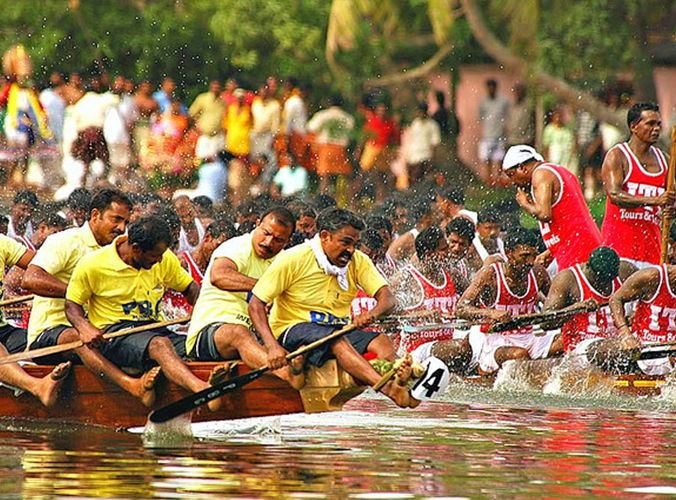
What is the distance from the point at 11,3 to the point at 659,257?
16845 mm

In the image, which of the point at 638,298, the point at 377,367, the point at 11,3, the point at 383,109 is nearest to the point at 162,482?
the point at 377,367

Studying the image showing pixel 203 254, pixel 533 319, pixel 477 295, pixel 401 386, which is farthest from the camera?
pixel 203 254

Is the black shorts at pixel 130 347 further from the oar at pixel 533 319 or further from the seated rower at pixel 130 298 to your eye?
the oar at pixel 533 319

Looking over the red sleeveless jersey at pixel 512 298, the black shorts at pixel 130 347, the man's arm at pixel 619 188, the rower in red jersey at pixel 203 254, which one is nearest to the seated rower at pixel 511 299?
the red sleeveless jersey at pixel 512 298

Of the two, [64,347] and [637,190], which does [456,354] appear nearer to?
[637,190]

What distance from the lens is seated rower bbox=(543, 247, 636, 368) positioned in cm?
1307

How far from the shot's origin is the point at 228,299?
11.2 m

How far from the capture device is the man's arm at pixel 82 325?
11117mm

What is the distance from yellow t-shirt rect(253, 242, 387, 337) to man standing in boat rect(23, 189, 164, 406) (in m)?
0.93

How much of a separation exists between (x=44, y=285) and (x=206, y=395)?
52.0 inches

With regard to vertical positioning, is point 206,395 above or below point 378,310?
below

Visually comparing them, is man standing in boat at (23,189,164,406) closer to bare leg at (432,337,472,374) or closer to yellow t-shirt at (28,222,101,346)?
yellow t-shirt at (28,222,101,346)

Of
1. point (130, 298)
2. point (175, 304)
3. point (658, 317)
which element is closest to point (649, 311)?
point (658, 317)

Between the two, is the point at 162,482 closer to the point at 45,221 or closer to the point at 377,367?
the point at 377,367
